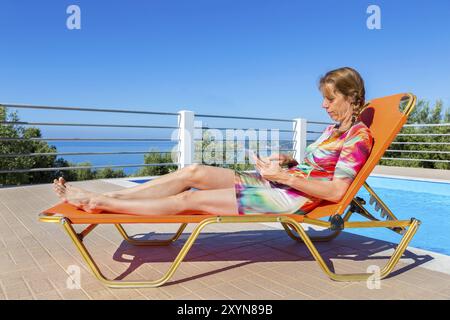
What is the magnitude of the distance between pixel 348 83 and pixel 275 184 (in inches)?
30.1

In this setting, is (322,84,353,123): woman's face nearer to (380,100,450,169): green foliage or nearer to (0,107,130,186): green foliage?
(380,100,450,169): green foliage

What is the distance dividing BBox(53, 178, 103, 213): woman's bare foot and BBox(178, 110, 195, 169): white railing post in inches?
157

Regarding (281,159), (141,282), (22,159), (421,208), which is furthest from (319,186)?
(22,159)

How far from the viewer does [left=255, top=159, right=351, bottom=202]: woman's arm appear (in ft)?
5.76

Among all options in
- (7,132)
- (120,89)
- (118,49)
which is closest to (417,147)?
(7,132)

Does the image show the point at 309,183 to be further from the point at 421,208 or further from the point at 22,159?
the point at 22,159

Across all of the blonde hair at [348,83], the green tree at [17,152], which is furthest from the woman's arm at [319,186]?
the green tree at [17,152]

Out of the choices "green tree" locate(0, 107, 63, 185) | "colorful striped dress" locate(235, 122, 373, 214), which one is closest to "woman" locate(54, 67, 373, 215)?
"colorful striped dress" locate(235, 122, 373, 214)

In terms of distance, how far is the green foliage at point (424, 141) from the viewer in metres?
A: 11.5

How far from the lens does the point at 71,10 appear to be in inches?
143

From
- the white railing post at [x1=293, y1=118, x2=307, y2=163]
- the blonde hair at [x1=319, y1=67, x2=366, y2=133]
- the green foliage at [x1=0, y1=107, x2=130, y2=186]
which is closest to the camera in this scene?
the blonde hair at [x1=319, y1=67, x2=366, y2=133]

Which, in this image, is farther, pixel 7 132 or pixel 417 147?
pixel 7 132

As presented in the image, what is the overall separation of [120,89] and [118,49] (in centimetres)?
1212

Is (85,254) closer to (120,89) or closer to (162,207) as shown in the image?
(162,207)
